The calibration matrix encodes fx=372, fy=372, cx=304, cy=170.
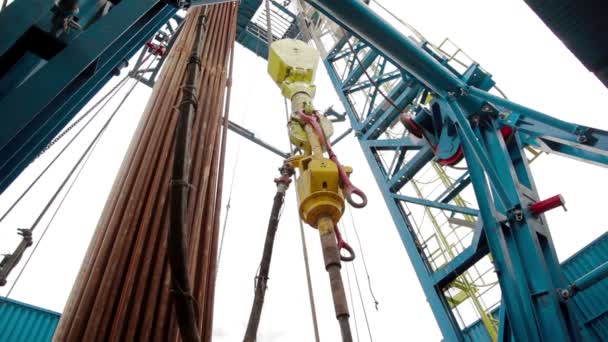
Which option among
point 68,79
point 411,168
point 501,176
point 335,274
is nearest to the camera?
point 68,79

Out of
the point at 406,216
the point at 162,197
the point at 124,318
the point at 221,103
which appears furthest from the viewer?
the point at 406,216

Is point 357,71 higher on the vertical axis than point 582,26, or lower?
higher

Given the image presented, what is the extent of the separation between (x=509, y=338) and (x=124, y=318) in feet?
10.4

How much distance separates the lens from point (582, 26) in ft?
5.78

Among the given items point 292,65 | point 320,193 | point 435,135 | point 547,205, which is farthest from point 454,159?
point 320,193

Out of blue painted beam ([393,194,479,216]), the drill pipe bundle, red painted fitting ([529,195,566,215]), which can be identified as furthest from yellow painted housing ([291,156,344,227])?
blue painted beam ([393,194,479,216])

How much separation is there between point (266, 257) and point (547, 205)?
8.21 feet

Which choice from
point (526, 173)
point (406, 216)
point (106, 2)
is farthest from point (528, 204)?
point (106, 2)

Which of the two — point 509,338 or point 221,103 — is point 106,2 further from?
point 509,338

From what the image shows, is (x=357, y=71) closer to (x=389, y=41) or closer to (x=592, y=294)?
(x=389, y=41)

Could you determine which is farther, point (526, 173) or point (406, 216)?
point (406, 216)

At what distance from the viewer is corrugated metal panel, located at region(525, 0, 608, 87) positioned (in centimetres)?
171

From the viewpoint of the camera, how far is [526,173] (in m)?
3.88

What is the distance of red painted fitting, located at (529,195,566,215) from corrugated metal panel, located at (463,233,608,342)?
1.57 meters
